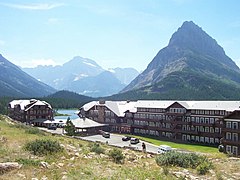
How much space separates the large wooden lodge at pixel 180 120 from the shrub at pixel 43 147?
185 ft

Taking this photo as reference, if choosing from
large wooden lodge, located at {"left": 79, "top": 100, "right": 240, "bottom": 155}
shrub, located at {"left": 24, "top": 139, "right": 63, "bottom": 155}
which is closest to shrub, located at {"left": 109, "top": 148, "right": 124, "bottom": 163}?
shrub, located at {"left": 24, "top": 139, "right": 63, "bottom": 155}

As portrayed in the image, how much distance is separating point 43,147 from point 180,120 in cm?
7791

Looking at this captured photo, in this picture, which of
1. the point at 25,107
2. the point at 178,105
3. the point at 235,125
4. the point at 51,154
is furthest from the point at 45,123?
the point at 51,154

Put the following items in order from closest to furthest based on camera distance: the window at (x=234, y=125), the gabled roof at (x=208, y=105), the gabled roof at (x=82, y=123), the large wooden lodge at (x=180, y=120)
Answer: the window at (x=234, y=125), the large wooden lodge at (x=180, y=120), the gabled roof at (x=208, y=105), the gabled roof at (x=82, y=123)

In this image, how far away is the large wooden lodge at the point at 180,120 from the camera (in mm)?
78500

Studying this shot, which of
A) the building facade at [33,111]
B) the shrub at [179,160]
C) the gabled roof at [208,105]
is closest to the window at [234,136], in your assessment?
the gabled roof at [208,105]

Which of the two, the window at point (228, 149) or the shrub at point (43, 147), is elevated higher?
the shrub at point (43, 147)

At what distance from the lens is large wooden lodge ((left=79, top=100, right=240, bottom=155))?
78.5 m

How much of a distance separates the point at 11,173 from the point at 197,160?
16822mm

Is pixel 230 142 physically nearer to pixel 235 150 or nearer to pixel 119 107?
pixel 235 150

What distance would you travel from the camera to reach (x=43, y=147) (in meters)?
29.3

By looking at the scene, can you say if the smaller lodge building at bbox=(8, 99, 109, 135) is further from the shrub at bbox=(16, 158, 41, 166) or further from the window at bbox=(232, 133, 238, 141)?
the shrub at bbox=(16, 158, 41, 166)

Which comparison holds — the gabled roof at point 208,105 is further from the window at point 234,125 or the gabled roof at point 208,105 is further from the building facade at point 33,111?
the building facade at point 33,111

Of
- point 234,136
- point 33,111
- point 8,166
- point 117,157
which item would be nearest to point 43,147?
point 8,166
